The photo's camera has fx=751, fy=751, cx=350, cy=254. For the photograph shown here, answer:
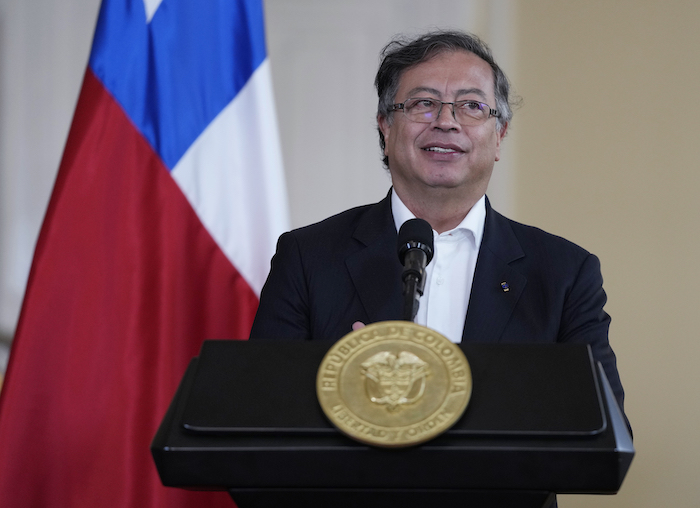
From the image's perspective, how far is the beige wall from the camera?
2746 mm

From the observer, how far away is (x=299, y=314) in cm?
156

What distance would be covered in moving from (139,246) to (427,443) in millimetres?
1204

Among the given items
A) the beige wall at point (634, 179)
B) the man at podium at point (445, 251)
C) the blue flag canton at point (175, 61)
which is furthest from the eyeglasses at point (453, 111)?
the beige wall at point (634, 179)

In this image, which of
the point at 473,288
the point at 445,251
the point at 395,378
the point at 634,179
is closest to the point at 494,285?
the point at 473,288

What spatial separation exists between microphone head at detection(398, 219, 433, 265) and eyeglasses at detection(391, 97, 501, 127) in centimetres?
67

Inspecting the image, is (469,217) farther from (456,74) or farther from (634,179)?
(634,179)

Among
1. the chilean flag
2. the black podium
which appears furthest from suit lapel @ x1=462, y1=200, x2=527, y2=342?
the chilean flag

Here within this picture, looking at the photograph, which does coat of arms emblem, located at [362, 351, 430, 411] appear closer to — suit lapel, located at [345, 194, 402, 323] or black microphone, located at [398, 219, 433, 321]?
black microphone, located at [398, 219, 433, 321]

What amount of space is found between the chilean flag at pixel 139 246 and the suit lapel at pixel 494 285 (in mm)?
627

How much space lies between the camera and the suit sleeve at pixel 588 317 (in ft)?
4.68

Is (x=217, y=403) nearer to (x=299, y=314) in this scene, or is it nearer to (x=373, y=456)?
(x=373, y=456)

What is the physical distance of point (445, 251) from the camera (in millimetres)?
1672

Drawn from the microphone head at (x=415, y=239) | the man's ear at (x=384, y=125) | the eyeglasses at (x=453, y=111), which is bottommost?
the microphone head at (x=415, y=239)

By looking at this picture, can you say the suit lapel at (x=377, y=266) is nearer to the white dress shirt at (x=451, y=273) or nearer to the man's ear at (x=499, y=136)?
the white dress shirt at (x=451, y=273)
